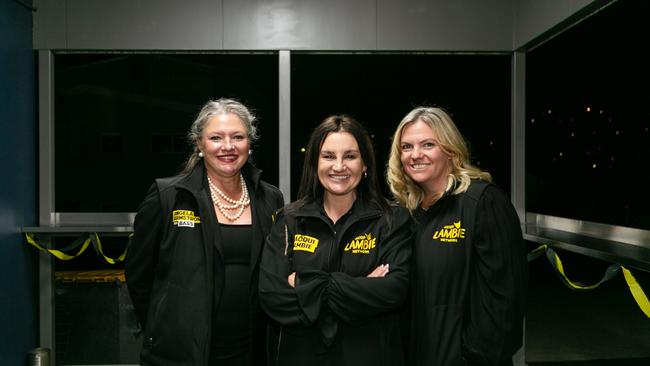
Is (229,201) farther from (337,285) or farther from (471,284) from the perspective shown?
(471,284)

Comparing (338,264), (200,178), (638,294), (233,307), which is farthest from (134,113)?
(638,294)

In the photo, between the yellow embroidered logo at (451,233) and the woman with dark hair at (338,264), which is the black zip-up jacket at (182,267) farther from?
the yellow embroidered logo at (451,233)

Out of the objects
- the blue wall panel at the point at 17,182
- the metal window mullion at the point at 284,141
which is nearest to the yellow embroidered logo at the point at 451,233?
the metal window mullion at the point at 284,141

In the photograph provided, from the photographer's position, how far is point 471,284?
177 cm

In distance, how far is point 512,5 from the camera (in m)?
3.81

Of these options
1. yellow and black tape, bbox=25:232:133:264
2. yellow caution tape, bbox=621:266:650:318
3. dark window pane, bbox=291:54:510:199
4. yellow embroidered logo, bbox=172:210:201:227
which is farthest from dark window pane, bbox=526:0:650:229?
yellow and black tape, bbox=25:232:133:264

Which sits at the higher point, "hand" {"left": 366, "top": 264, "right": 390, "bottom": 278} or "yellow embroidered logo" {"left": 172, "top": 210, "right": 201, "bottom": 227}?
"yellow embroidered logo" {"left": 172, "top": 210, "right": 201, "bottom": 227}

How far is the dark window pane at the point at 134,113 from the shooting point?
13.0 feet

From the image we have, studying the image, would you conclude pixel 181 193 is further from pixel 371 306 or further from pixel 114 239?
pixel 114 239

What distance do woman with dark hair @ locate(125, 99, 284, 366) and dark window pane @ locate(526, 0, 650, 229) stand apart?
195 cm

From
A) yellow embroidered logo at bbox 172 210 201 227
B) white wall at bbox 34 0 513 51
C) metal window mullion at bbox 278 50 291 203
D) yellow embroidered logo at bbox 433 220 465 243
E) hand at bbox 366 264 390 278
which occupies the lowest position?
hand at bbox 366 264 390 278

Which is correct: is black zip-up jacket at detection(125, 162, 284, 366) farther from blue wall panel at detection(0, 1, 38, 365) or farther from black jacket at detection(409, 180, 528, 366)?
blue wall panel at detection(0, 1, 38, 365)

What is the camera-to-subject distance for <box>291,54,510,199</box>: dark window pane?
401cm

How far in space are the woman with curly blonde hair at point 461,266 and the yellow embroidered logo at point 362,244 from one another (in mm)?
183
